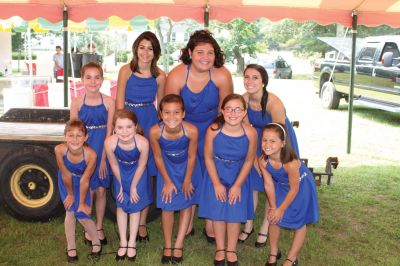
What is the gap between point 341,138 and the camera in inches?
376

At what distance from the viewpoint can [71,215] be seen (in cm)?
348

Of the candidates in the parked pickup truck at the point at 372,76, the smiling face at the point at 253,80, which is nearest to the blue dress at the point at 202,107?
the smiling face at the point at 253,80

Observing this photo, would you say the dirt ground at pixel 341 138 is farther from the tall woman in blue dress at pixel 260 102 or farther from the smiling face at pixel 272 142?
the smiling face at pixel 272 142

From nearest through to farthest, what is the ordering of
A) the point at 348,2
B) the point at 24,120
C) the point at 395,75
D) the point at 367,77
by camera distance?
the point at 24,120 → the point at 348,2 → the point at 395,75 → the point at 367,77

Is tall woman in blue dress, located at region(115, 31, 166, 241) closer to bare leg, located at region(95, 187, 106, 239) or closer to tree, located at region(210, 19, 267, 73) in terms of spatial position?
bare leg, located at region(95, 187, 106, 239)

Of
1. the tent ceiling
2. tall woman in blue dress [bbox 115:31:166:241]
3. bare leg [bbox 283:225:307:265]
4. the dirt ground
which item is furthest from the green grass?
the tent ceiling

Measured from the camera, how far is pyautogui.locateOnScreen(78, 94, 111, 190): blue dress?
3650 millimetres

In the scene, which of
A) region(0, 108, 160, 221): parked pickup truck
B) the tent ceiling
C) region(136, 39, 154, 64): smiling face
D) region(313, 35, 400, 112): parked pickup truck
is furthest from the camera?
region(313, 35, 400, 112): parked pickup truck

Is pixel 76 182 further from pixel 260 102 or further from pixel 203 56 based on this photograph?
pixel 260 102

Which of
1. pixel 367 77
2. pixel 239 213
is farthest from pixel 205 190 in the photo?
pixel 367 77

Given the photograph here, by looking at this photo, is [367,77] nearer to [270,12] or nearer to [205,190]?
[270,12]

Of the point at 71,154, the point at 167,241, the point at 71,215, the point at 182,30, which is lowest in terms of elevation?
the point at 167,241

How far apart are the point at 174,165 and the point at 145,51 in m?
0.94

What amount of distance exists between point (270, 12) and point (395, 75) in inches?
203
